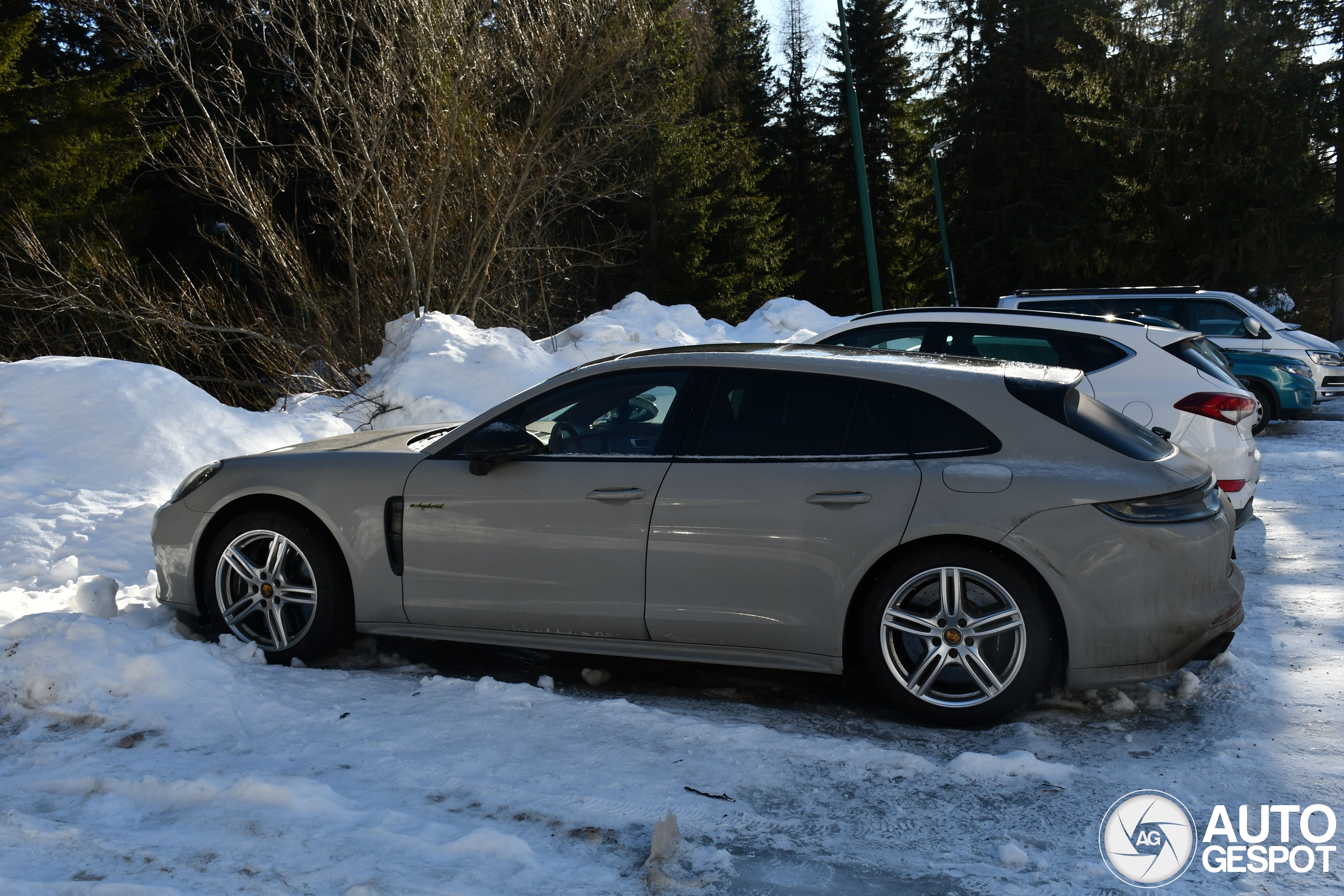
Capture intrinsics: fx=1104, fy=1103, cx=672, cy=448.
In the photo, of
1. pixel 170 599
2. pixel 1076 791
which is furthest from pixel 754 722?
pixel 170 599

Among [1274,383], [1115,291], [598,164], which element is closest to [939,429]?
[1115,291]

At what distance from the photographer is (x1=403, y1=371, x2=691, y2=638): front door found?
455 cm

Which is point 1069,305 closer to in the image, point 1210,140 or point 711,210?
point 711,210

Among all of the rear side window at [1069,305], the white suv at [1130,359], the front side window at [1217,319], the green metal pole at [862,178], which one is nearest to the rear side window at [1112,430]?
the white suv at [1130,359]

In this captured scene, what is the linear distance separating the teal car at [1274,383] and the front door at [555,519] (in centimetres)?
1176

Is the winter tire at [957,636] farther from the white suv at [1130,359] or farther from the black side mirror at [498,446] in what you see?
the white suv at [1130,359]

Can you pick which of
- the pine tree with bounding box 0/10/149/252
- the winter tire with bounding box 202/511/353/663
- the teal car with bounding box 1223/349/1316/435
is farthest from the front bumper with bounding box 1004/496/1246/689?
the pine tree with bounding box 0/10/149/252

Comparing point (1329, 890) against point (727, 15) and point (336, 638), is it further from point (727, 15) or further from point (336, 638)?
point (727, 15)

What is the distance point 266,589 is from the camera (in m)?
5.02

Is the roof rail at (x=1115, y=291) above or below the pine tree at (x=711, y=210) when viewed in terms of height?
below

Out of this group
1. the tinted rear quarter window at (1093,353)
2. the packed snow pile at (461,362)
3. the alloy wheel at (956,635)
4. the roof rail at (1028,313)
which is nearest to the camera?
the alloy wheel at (956,635)

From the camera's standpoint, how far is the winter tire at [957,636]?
414 cm

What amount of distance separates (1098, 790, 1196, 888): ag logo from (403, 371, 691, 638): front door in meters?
1.92

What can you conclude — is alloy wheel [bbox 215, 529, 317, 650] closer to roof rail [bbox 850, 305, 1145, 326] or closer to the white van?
roof rail [bbox 850, 305, 1145, 326]
